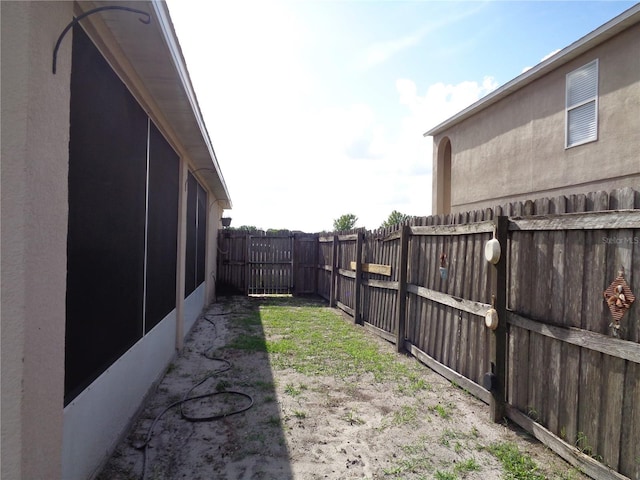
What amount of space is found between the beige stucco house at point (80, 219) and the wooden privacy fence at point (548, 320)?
3152 millimetres

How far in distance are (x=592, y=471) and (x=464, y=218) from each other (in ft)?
8.70

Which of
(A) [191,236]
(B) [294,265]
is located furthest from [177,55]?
(B) [294,265]

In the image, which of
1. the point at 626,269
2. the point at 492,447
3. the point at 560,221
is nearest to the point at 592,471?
the point at 492,447

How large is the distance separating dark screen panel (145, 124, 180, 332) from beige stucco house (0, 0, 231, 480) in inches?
1.9

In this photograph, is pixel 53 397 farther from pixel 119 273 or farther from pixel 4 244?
pixel 119 273

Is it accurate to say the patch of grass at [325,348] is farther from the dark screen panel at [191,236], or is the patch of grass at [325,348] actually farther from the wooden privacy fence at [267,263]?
the wooden privacy fence at [267,263]

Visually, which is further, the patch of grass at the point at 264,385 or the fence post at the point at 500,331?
the patch of grass at the point at 264,385

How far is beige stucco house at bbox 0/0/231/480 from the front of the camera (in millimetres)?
1651

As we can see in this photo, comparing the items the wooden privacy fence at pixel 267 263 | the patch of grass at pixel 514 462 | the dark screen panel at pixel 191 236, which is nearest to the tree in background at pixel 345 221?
the wooden privacy fence at pixel 267 263

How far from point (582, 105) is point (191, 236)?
24.0 feet

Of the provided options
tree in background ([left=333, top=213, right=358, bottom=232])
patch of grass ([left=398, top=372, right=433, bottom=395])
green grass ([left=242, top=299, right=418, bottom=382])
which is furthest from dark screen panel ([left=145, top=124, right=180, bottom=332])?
tree in background ([left=333, top=213, right=358, bottom=232])

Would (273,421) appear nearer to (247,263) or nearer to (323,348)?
(323,348)

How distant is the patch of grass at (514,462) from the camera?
112 inches

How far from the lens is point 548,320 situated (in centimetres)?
330
